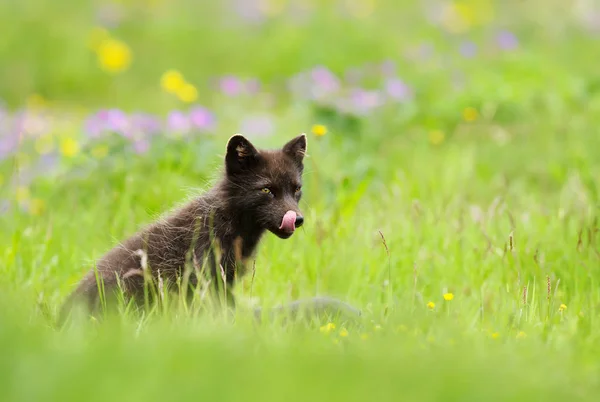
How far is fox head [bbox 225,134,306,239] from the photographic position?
195 inches

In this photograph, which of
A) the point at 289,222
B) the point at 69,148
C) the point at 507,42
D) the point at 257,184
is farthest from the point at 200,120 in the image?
the point at 507,42

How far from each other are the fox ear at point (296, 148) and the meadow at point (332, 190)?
52 centimetres

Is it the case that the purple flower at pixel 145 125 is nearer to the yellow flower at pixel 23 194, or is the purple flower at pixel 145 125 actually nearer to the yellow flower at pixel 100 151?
the yellow flower at pixel 100 151

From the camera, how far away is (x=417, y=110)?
30.1 feet

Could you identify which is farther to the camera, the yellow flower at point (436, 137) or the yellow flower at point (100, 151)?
the yellow flower at point (436, 137)

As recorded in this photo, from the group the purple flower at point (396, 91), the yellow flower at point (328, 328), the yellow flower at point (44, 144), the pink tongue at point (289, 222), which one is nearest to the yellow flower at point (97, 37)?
the yellow flower at point (44, 144)

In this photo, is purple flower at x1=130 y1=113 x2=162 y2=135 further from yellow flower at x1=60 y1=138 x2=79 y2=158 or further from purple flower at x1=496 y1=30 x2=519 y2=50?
purple flower at x1=496 y1=30 x2=519 y2=50

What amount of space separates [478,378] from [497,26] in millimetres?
12653

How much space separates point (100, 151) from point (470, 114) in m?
3.70

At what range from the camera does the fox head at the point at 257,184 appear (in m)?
4.95

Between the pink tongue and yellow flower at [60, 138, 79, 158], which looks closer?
A: the pink tongue

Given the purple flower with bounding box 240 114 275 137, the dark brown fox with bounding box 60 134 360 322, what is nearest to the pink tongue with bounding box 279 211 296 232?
the dark brown fox with bounding box 60 134 360 322

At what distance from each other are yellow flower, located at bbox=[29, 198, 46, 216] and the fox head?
84.1 inches

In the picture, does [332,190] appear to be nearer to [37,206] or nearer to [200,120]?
[200,120]
